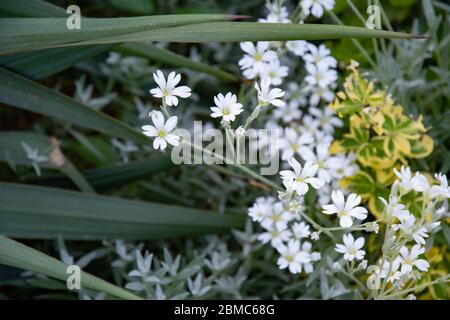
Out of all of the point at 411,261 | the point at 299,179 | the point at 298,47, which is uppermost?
the point at 298,47

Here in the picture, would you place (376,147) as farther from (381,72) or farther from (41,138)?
(41,138)

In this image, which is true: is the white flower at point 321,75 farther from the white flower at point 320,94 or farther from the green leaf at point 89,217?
the green leaf at point 89,217

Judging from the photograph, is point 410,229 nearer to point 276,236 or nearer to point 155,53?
point 276,236

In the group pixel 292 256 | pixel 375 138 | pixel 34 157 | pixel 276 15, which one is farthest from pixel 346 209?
pixel 34 157

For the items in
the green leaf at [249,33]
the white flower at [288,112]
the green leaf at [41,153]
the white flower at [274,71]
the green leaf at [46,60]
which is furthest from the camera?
the white flower at [288,112]

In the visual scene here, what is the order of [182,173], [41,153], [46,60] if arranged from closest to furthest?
[46,60]
[41,153]
[182,173]

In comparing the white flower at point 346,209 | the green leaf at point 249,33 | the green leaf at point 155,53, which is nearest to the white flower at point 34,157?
the green leaf at point 155,53
